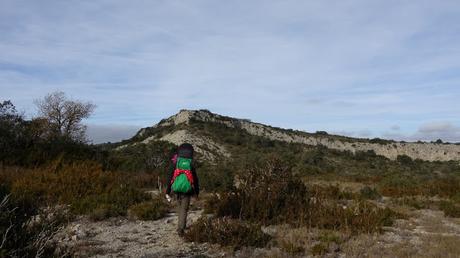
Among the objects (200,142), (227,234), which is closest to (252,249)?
(227,234)

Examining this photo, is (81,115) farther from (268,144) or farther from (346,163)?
(346,163)

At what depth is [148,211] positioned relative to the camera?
1054 centimetres

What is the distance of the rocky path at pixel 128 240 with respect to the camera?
291 inches

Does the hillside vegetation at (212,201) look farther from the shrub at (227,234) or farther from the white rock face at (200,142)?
the white rock face at (200,142)

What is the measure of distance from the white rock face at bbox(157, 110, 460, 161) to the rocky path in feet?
118

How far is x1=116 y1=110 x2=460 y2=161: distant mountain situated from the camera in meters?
39.4

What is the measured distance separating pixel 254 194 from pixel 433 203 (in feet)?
23.8

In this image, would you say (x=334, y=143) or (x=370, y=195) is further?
(x=334, y=143)

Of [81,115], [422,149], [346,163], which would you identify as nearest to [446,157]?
[422,149]

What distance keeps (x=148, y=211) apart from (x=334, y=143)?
42.5 metres

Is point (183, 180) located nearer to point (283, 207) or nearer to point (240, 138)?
point (283, 207)

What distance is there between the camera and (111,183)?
13242 millimetres

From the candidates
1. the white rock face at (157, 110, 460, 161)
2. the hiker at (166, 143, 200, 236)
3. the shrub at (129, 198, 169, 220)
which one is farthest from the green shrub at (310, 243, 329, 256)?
the white rock face at (157, 110, 460, 161)

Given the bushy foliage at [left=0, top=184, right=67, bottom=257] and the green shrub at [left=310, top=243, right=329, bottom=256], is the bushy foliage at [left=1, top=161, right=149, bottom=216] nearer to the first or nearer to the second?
the green shrub at [left=310, top=243, right=329, bottom=256]
